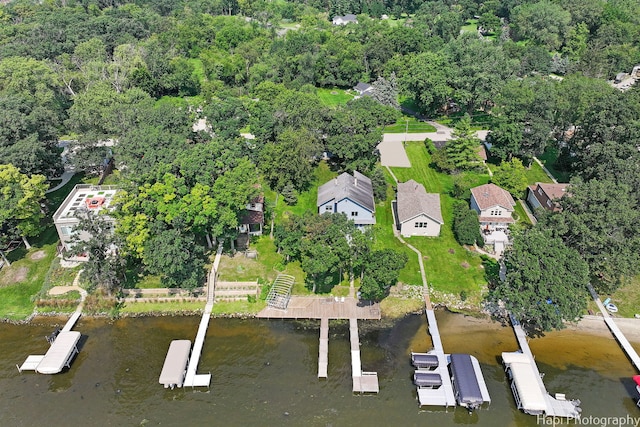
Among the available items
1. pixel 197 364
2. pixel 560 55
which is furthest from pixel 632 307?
pixel 560 55

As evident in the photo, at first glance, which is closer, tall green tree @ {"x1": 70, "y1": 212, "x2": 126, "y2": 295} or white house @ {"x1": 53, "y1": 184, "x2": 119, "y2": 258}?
tall green tree @ {"x1": 70, "y1": 212, "x2": 126, "y2": 295}

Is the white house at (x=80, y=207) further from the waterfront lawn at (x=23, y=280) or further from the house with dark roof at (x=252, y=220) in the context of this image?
the house with dark roof at (x=252, y=220)

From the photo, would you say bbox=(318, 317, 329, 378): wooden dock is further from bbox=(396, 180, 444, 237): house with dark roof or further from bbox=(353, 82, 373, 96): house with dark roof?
bbox=(353, 82, 373, 96): house with dark roof

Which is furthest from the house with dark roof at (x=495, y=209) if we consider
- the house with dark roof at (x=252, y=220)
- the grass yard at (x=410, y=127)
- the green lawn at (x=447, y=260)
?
the grass yard at (x=410, y=127)

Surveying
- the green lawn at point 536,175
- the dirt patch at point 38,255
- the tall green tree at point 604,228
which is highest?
the tall green tree at point 604,228

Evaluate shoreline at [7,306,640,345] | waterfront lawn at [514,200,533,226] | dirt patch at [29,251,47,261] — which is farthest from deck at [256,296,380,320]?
dirt patch at [29,251,47,261]

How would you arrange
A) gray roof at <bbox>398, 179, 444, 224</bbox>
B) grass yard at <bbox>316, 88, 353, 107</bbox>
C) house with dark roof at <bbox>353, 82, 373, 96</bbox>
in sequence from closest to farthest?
gray roof at <bbox>398, 179, 444, 224</bbox> → house with dark roof at <bbox>353, 82, 373, 96</bbox> → grass yard at <bbox>316, 88, 353, 107</bbox>

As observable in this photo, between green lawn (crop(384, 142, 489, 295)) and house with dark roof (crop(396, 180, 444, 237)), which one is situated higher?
house with dark roof (crop(396, 180, 444, 237))

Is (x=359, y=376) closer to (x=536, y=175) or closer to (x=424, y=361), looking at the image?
(x=424, y=361)
